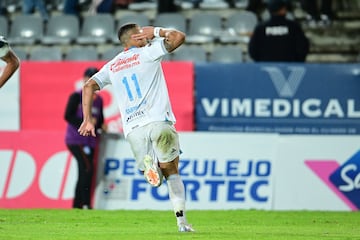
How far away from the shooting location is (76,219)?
14.8 meters

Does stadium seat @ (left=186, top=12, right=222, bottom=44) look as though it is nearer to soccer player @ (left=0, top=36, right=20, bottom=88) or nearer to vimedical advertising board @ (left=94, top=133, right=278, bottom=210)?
vimedical advertising board @ (left=94, top=133, right=278, bottom=210)

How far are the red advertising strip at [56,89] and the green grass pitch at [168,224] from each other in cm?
254

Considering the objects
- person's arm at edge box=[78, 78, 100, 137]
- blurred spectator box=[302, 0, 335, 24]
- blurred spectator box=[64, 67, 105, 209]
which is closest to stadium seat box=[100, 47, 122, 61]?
blurred spectator box=[64, 67, 105, 209]

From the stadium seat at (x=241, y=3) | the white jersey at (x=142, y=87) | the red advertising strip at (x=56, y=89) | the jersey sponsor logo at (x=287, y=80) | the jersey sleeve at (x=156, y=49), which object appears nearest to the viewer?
the jersey sleeve at (x=156, y=49)

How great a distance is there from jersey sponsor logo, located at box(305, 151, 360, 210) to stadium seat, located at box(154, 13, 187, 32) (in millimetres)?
5626

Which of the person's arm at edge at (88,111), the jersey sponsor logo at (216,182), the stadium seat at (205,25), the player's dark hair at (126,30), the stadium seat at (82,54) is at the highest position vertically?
the player's dark hair at (126,30)

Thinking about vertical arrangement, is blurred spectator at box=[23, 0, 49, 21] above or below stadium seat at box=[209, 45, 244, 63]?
above

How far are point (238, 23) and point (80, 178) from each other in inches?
249

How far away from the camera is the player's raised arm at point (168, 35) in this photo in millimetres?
11867

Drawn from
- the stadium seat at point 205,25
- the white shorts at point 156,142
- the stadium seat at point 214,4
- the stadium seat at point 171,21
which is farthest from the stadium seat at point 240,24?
the white shorts at point 156,142

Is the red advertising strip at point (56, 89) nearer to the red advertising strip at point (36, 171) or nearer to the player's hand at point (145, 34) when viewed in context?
the red advertising strip at point (36, 171)

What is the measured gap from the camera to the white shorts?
12.2 metres

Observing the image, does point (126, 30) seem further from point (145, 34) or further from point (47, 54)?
point (47, 54)

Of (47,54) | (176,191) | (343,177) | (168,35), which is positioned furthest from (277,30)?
(176,191)
